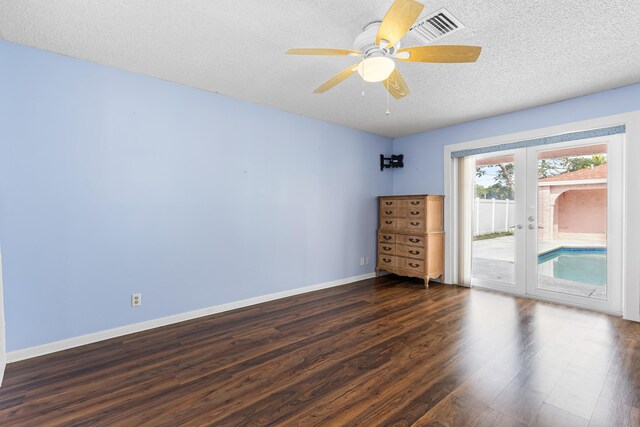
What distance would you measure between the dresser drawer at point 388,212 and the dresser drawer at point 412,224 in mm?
139

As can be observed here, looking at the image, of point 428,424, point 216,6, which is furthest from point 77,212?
point 428,424

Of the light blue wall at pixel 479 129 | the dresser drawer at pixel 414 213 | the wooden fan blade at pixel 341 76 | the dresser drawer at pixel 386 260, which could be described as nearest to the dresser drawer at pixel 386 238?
the dresser drawer at pixel 386 260

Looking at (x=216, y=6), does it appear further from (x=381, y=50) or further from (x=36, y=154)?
(x=36, y=154)

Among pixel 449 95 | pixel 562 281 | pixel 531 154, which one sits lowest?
pixel 562 281

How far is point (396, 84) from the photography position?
232 centimetres

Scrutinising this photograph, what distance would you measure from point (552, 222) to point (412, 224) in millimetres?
1719

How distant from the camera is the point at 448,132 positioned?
4539mm

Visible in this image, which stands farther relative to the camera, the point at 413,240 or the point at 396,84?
the point at 413,240

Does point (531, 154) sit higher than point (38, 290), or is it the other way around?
point (531, 154)

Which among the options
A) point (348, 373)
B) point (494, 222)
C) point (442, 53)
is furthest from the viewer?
point (494, 222)

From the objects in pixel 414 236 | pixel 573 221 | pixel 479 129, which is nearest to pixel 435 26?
pixel 479 129

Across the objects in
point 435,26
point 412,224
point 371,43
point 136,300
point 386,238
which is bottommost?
point 136,300

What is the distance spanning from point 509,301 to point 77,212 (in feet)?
15.5

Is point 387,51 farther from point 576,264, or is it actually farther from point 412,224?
point 576,264
